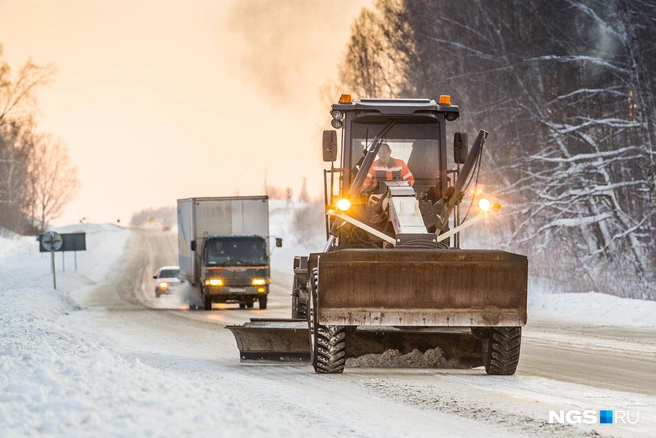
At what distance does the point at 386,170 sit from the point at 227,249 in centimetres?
1765

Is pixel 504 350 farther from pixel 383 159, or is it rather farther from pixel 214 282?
pixel 214 282

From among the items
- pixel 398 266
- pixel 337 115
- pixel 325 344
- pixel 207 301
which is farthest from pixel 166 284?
pixel 398 266

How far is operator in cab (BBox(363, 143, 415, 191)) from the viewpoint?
12656 mm

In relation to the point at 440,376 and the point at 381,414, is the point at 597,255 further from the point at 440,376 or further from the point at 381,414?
the point at 381,414

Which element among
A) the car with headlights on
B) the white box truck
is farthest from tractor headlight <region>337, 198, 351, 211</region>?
the car with headlights on

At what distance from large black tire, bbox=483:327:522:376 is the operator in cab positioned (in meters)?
2.36

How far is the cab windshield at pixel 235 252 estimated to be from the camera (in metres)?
29.7

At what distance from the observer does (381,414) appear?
28.3 ft

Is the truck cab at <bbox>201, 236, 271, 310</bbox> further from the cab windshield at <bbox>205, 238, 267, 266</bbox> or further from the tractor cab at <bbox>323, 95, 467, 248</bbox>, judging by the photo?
the tractor cab at <bbox>323, 95, 467, 248</bbox>

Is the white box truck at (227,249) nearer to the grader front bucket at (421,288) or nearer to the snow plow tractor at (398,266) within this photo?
the snow plow tractor at (398,266)

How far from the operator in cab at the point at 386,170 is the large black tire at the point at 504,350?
7.75 ft

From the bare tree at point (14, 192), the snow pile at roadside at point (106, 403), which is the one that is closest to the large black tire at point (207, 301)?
the snow pile at roadside at point (106, 403)

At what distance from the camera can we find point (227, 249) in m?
30.0

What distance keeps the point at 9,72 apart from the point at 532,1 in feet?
88.9
